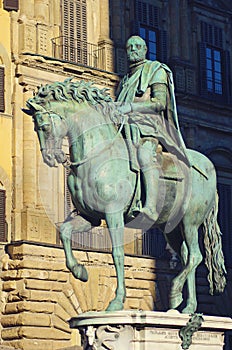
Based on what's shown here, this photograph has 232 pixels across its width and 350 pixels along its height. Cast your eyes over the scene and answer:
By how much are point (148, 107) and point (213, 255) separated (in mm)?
1981

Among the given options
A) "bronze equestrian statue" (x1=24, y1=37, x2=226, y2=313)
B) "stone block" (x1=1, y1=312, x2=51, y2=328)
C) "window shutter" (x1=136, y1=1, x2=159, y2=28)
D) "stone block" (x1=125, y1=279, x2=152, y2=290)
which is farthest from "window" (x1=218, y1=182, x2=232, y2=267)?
"bronze equestrian statue" (x1=24, y1=37, x2=226, y2=313)

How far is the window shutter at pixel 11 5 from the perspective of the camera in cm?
2852

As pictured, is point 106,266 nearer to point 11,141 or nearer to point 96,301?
point 96,301

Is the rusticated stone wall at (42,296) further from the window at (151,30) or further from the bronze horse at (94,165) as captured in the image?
the bronze horse at (94,165)

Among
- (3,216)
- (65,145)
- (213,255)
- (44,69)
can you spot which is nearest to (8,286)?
(3,216)

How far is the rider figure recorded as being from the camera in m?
13.0

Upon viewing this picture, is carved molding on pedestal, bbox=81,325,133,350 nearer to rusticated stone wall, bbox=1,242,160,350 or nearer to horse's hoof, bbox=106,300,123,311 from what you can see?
horse's hoof, bbox=106,300,123,311

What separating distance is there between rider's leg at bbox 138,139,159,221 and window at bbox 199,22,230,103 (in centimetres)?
1985

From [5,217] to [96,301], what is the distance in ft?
9.86

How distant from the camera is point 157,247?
30.0m

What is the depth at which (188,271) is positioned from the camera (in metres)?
13.5

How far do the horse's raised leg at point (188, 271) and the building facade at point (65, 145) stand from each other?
10233 millimetres

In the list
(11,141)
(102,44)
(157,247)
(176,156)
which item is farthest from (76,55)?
(176,156)

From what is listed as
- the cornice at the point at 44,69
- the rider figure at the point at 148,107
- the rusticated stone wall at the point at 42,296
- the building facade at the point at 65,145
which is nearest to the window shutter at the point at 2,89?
the building facade at the point at 65,145
